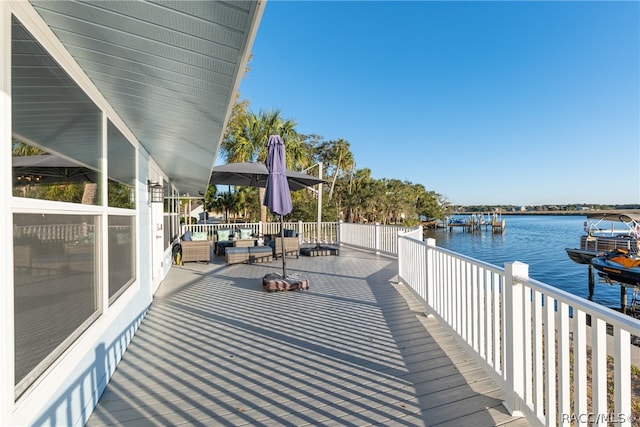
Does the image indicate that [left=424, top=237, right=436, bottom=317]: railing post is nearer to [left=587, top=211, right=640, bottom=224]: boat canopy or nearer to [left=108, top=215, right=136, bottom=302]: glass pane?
[left=108, top=215, right=136, bottom=302]: glass pane

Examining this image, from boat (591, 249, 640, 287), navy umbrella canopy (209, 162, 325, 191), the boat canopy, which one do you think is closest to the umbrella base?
navy umbrella canopy (209, 162, 325, 191)

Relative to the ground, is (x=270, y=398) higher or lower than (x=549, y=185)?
lower

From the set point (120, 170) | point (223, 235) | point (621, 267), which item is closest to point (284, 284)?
point (120, 170)

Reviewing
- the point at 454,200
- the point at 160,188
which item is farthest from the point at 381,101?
the point at 454,200

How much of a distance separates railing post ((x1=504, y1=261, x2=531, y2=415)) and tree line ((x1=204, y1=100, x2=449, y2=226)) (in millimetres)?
13227

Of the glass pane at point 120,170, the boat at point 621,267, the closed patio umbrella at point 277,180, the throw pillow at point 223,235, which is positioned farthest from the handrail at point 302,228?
the boat at point 621,267

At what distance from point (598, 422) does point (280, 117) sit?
1494cm

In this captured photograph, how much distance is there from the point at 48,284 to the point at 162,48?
139 centimetres

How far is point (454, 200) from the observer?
63.1 m

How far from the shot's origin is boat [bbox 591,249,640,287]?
10.2 meters

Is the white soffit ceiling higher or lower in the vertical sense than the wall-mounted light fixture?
higher

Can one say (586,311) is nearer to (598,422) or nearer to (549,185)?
(598,422)

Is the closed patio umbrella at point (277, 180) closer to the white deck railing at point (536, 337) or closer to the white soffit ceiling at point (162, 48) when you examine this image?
the white soffit ceiling at point (162, 48)

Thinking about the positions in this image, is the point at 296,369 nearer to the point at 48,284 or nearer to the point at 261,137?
the point at 48,284
